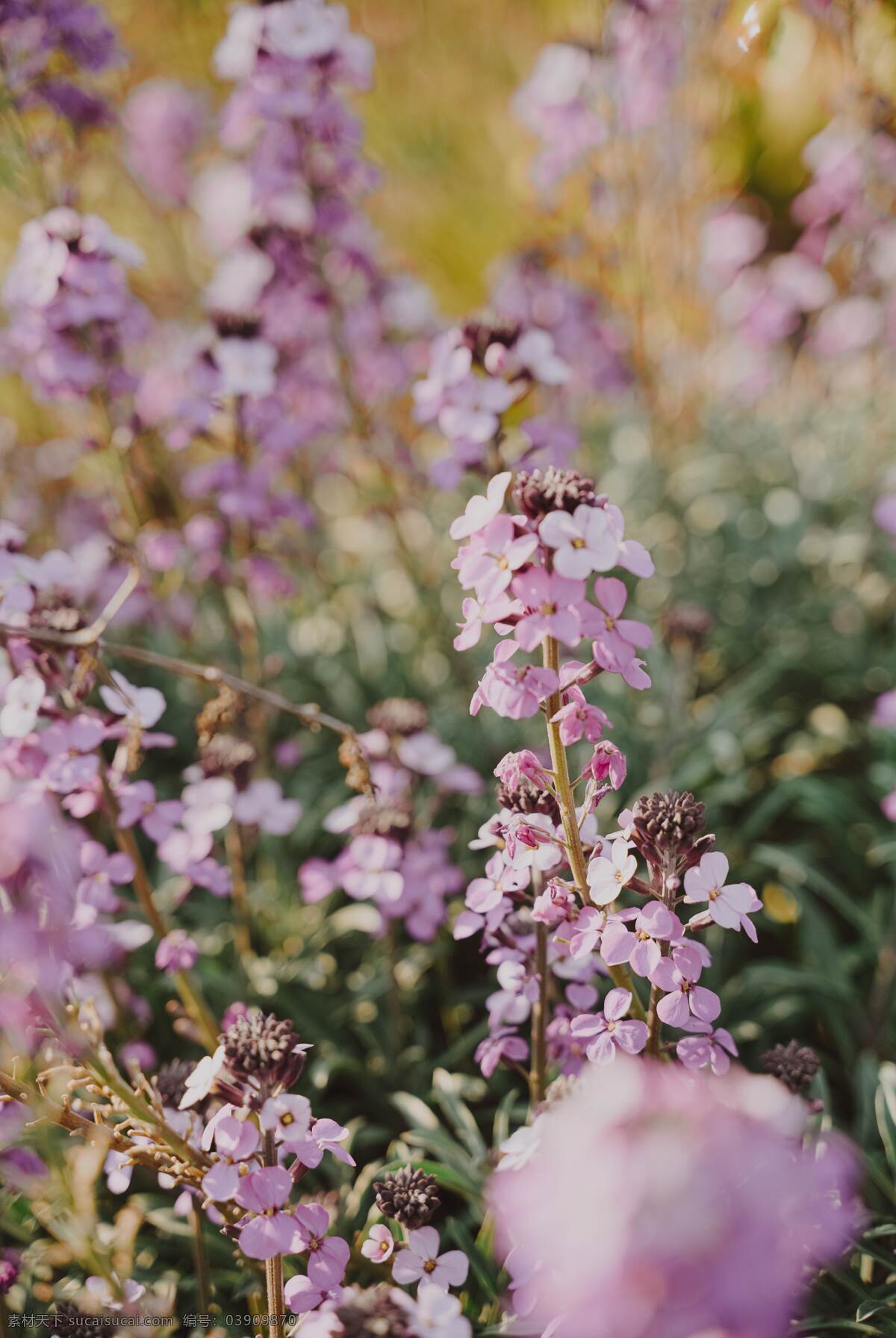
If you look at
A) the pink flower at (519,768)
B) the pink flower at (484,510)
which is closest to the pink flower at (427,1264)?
the pink flower at (519,768)

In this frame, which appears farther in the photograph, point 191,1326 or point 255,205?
point 255,205

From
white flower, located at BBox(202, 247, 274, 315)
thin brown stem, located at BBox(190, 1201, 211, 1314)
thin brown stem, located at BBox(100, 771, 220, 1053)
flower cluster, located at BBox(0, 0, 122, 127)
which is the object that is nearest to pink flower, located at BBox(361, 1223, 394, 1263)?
thin brown stem, located at BBox(190, 1201, 211, 1314)

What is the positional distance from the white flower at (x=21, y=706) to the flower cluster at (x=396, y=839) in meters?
0.64

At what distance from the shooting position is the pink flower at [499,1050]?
156cm

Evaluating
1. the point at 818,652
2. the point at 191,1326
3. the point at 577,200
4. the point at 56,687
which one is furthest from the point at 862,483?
the point at 191,1326

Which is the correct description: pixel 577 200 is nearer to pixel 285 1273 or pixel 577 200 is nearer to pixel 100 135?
pixel 100 135

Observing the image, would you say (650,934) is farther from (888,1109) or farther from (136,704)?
(888,1109)

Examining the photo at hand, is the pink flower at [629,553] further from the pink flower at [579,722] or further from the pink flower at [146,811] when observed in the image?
the pink flower at [146,811]

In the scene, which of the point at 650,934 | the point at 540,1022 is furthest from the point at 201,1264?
the point at 650,934

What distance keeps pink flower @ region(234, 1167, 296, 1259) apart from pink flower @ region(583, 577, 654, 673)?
81 cm

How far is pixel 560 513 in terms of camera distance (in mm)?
1136

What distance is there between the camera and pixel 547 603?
1.17 meters

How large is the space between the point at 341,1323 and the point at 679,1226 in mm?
562

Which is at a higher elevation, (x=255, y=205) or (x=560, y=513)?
(x=255, y=205)
